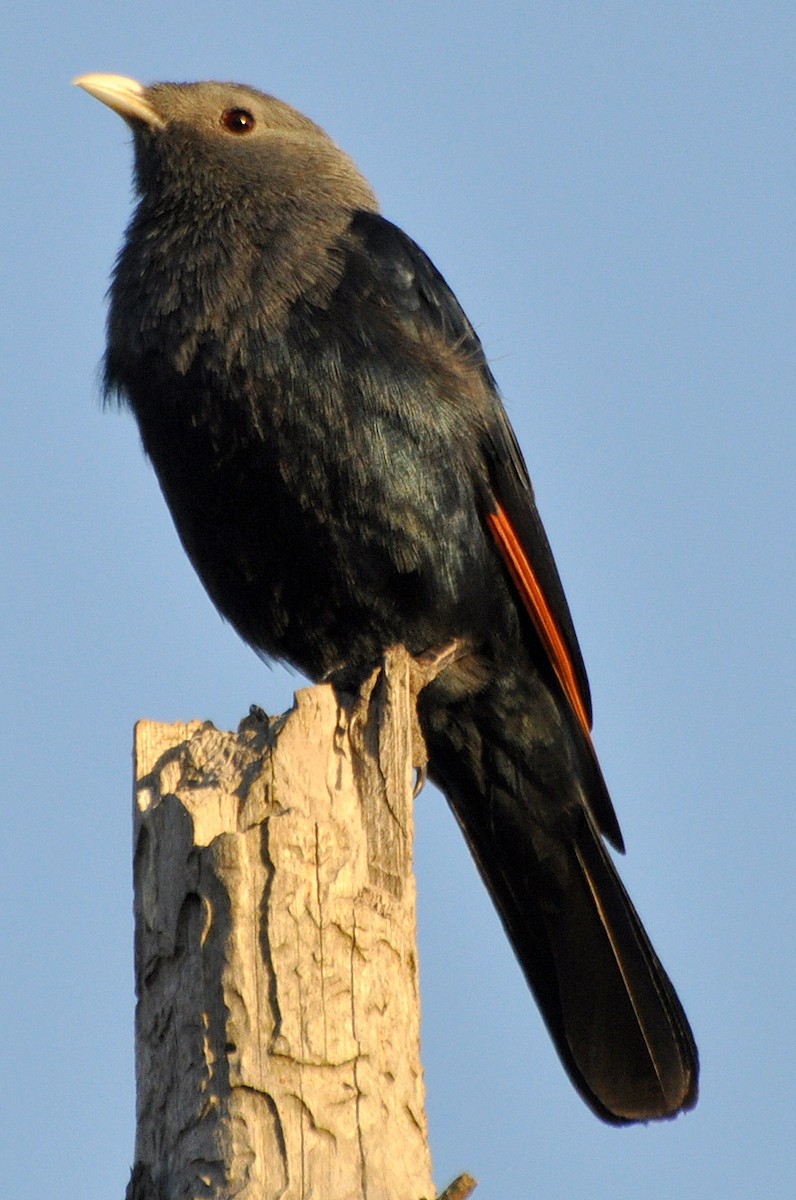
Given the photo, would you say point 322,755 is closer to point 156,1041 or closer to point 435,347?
point 156,1041

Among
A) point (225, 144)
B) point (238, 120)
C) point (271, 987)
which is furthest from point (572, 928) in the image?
point (238, 120)

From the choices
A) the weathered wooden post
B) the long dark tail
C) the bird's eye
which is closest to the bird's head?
the bird's eye

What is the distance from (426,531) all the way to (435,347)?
27.3 inches

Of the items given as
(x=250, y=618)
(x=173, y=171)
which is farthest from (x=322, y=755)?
(x=173, y=171)

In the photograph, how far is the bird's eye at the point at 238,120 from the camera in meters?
6.85

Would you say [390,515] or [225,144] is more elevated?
[225,144]

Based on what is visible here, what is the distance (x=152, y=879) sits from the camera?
368 cm

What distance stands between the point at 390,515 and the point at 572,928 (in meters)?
1.71

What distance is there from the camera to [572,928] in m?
6.09

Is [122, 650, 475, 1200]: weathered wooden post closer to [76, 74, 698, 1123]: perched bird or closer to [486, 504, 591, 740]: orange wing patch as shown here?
[76, 74, 698, 1123]: perched bird

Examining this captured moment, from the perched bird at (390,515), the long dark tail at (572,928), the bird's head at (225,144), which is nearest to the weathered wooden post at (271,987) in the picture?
the perched bird at (390,515)

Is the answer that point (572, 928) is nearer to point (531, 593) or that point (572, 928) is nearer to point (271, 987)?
point (531, 593)

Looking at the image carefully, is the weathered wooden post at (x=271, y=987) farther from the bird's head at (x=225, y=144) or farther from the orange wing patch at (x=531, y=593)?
the bird's head at (x=225, y=144)

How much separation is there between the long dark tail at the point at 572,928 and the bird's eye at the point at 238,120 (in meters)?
2.59
